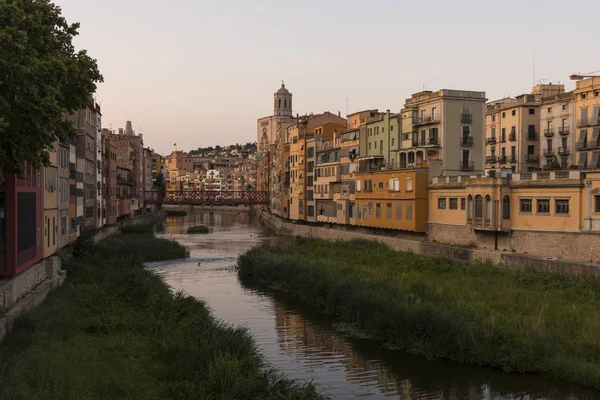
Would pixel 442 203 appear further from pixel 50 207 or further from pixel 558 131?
pixel 50 207

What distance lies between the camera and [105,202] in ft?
211

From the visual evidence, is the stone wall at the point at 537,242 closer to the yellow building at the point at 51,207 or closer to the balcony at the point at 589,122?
the balcony at the point at 589,122

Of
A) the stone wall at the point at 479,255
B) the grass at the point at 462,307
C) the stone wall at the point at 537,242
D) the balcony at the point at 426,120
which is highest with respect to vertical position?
the balcony at the point at 426,120

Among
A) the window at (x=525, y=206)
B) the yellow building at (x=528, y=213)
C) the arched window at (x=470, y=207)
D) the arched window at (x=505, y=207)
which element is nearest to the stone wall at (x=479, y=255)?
the yellow building at (x=528, y=213)

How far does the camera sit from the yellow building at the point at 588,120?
54.5 m

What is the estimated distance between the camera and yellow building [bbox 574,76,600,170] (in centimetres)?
5448

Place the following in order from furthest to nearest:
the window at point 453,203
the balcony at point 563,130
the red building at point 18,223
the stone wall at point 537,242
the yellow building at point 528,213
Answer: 1. the balcony at point 563,130
2. the window at point 453,203
3. the yellow building at point 528,213
4. the stone wall at point 537,242
5. the red building at point 18,223

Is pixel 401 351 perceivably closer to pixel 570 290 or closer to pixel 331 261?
pixel 570 290

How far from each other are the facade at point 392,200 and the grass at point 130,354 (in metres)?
26.8

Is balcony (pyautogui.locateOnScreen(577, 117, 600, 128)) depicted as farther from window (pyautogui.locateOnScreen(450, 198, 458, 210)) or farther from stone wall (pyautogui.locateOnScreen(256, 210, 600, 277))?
stone wall (pyautogui.locateOnScreen(256, 210, 600, 277))

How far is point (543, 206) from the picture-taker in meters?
37.4

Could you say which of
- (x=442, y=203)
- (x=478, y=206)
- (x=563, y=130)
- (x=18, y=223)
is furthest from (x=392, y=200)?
(x=18, y=223)

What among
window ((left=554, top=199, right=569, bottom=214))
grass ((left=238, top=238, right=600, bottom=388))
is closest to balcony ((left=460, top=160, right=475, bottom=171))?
grass ((left=238, top=238, right=600, bottom=388))

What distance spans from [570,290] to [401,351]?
9.55 metres
